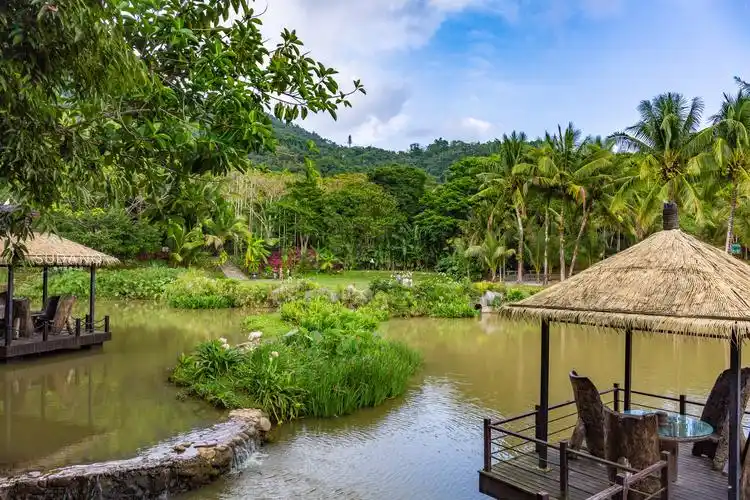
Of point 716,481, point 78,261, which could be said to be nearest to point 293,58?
point 716,481

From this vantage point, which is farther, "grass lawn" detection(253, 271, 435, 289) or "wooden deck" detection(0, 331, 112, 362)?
"grass lawn" detection(253, 271, 435, 289)

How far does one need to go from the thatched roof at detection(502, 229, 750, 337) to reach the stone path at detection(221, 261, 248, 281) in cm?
2705

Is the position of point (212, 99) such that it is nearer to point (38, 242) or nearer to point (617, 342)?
point (38, 242)

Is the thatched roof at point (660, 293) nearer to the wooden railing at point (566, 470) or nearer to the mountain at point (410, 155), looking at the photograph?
the wooden railing at point (566, 470)

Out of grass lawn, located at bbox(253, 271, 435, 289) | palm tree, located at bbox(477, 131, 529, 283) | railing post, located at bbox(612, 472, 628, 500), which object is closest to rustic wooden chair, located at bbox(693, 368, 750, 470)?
railing post, located at bbox(612, 472, 628, 500)

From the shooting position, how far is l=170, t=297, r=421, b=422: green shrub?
28.9 feet

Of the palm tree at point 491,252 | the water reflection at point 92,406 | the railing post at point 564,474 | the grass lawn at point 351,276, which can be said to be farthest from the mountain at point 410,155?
the railing post at point 564,474

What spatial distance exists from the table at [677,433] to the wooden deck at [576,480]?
0.70ft

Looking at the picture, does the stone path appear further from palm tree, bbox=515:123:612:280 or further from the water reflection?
the water reflection

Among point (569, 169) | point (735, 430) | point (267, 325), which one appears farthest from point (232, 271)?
point (735, 430)

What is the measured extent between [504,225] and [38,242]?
25040 millimetres

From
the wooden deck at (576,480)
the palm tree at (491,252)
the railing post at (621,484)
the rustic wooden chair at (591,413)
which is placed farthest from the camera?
the palm tree at (491,252)

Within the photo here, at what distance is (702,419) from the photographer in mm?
5836

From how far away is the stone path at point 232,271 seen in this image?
31653mm
